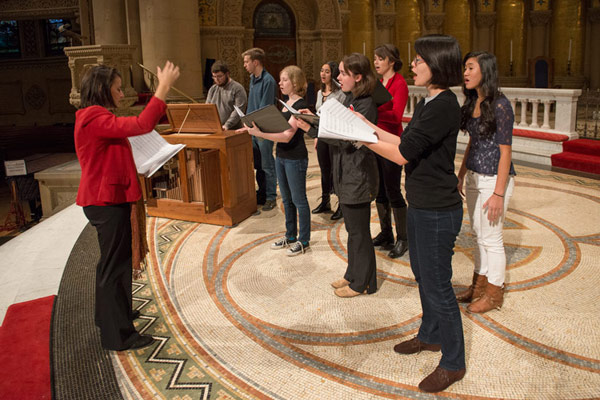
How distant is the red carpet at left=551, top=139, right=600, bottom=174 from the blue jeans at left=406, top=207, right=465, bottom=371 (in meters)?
5.44

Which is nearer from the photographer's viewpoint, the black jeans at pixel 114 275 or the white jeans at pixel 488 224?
the black jeans at pixel 114 275

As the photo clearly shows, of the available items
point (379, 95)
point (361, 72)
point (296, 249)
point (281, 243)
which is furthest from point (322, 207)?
point (361, 72)

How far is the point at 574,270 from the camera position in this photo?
144 inches

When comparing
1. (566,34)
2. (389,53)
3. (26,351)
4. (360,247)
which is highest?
(566,34)

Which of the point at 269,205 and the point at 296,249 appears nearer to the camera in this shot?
the point at 296,249

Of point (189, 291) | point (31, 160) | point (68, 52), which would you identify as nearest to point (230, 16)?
point (68, 52)

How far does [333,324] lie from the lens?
303 centimetres

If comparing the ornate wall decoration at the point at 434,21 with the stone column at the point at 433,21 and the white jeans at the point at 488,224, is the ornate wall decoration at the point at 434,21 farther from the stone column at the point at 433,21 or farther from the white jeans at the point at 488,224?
the white jeans at the point at 488,224

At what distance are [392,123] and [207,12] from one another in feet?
26.5

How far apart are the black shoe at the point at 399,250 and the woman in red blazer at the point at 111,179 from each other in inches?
82.9

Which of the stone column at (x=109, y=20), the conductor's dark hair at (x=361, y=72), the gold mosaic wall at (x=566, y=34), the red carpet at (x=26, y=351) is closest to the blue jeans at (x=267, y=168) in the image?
the conductor's dark hair at (x=361, y=72)

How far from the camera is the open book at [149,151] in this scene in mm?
2867

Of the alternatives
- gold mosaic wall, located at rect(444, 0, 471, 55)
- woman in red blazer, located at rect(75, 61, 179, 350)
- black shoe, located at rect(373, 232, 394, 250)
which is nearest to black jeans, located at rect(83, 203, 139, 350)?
woman in red blazer, located at rect(75, 61, 179, 350)

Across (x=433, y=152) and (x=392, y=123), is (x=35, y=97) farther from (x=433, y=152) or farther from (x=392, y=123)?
(x=433, y=152)
